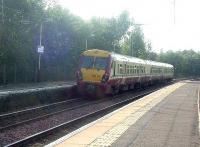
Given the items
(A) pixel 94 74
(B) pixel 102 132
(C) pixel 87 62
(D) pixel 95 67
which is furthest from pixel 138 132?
(C) pixel 87 62

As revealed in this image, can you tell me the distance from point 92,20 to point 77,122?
6107cm

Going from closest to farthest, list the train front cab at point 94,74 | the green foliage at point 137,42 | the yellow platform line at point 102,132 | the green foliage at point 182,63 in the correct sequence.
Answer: the yellow platform line at point 102,132
the train front cab at point 94,74
the green foliage at point 137,42
the green foliage at point 182,63

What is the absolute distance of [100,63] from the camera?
31.5 metres

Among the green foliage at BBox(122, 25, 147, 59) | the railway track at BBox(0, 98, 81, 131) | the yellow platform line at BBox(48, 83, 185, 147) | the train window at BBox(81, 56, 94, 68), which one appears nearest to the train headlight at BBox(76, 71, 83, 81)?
the train window at BBox(81, 56, 94, 68)

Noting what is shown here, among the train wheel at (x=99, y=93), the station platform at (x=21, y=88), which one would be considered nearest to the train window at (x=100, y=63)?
the train wheel at (x=99, y=93)

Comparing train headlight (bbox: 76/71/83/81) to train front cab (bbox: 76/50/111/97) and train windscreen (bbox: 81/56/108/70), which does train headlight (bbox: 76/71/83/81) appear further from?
train windscreen (bbox: 81/56/108/70)

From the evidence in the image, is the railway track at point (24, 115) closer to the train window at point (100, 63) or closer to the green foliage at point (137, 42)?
the train window at point (100, 63)

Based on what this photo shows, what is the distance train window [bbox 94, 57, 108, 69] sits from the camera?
103ft

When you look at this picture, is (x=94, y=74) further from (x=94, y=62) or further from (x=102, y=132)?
(x=102, y=132)

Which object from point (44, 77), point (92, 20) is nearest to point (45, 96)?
point (44, 77)

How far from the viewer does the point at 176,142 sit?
12.1 metres

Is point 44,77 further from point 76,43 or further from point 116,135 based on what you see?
point 116,135

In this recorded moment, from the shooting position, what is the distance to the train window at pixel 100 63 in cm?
3125

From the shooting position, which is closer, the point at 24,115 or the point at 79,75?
the point at 24,115
